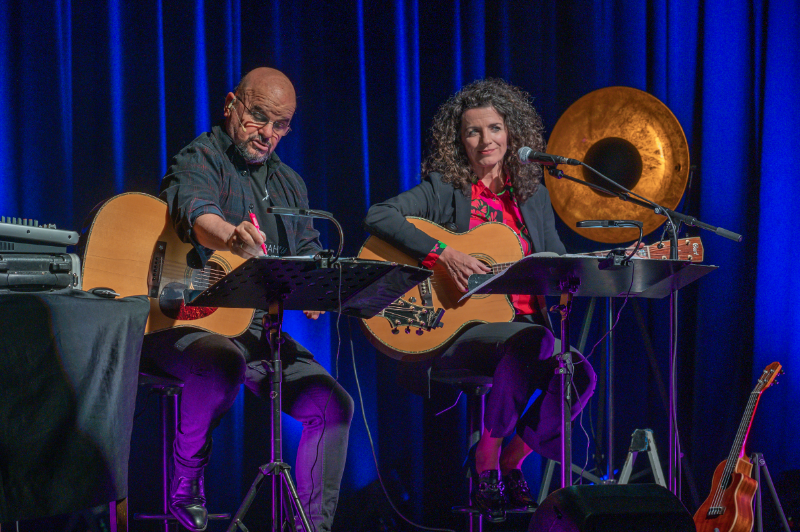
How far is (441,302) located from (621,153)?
1.31 metres

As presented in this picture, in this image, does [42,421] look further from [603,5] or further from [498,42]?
[603,5]

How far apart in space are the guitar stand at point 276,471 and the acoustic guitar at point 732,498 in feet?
6.01

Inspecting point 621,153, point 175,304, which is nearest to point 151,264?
point 175,304

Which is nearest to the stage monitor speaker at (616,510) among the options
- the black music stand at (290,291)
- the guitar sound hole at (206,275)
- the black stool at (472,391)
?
the black music stand at (290,291)

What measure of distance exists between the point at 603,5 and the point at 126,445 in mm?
3385

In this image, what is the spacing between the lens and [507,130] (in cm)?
323

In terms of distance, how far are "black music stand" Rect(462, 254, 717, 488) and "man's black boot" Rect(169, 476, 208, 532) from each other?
1.10 m

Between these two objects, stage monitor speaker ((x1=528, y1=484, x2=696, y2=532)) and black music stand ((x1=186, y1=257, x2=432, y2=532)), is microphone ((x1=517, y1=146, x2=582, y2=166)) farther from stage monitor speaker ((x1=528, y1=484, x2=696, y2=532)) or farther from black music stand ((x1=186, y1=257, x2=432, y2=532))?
stage monitor speaker ((x1=528, y1=484, x2=696, y2=532))

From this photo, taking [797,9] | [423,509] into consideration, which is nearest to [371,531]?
[423,509]

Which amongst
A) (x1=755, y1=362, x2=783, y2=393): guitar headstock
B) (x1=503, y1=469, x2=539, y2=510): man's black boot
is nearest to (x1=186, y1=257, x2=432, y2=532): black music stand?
(x1=503, y1=469, x2=539, y2=510): man's black boot

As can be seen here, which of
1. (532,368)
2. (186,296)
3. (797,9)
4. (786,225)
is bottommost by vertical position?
(532,368)

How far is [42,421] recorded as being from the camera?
1.38 m

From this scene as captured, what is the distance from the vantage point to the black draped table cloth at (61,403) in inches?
53.0

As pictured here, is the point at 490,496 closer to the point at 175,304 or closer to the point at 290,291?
the point at 290,291
